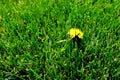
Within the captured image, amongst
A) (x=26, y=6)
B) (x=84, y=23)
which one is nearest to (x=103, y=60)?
(x=84, y=23)

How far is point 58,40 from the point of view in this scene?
1.99 m

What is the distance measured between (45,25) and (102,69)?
0.64 metres

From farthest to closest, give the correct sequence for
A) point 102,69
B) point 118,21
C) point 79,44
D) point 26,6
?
point 26,6 → point 118,21 → point 79,44 → point 102,69

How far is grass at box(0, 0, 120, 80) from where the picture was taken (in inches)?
70.8

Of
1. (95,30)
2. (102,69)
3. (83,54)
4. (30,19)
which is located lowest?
(102,69)

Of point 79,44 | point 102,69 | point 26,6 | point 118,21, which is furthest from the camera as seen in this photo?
point 26,6

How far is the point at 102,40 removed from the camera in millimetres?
1956

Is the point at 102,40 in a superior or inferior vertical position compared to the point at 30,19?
inferior

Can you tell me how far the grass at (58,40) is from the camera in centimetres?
180

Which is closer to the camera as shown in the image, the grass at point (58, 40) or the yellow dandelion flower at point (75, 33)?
the grass at point (58, 40)

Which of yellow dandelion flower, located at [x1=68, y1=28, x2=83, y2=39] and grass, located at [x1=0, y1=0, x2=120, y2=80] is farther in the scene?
yellow dandelion flower, located at [x1=68, y1=28, x2=83, y2=39]

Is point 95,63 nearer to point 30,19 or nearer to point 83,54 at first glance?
point 83,54

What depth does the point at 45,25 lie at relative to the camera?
2.12 meters

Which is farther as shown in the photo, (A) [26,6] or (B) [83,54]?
(A) [26,6]
